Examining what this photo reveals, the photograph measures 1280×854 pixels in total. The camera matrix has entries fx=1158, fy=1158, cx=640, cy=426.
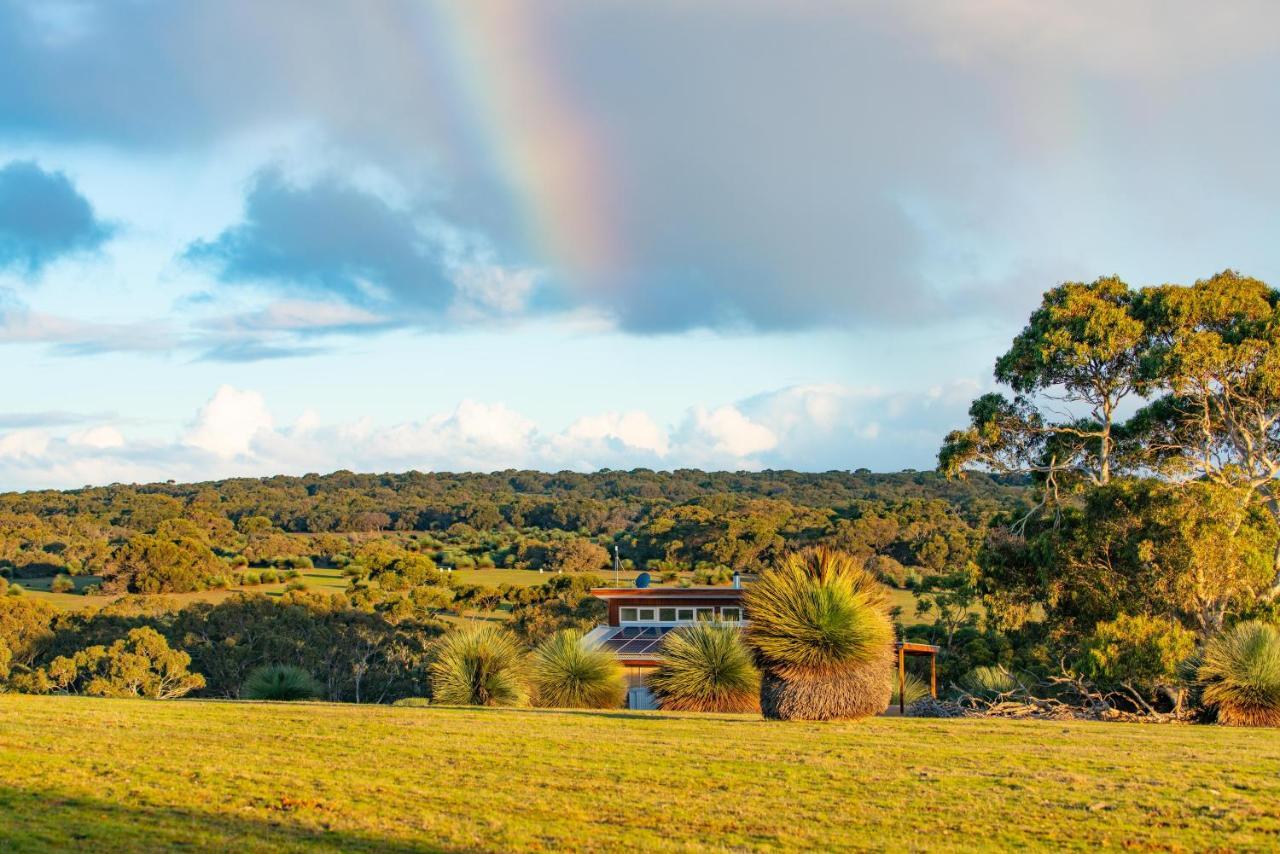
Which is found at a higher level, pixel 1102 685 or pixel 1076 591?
pixel 1076 591

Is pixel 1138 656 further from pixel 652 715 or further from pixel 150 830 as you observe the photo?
pixel 150 830

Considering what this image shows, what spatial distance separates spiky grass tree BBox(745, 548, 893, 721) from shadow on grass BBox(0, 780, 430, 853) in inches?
342

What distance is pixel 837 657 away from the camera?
1617 centimetres

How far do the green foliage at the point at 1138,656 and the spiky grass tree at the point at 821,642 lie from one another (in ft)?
21.9

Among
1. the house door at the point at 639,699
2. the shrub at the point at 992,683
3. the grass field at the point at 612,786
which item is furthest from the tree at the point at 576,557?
the grass field at the point at 612,786

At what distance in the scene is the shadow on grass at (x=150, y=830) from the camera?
303 inches

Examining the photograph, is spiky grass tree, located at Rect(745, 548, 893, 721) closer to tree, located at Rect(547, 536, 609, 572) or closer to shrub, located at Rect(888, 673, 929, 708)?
shrub, located at Rect(888, 673, 929, 708)

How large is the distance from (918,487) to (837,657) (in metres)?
116

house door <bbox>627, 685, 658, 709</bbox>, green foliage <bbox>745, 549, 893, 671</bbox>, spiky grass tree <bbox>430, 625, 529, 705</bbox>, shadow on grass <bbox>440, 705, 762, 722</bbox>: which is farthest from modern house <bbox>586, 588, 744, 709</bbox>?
green foliage <bbox>745, 549, 893, 671</bbox>

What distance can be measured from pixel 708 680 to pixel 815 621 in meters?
4.79

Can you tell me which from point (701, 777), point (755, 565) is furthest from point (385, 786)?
point (755, 565)

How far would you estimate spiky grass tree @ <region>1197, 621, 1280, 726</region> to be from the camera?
60.3 ft

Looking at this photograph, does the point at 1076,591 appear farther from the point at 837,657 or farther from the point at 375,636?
the point at 375,636

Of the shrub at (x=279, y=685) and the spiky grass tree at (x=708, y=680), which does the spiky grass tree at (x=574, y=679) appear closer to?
the spiky grass tree at (x=708, y=680)
